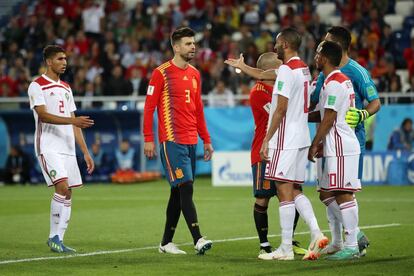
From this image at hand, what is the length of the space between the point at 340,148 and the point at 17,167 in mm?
16521

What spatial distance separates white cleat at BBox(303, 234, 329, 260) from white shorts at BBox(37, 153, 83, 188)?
3.23 metres

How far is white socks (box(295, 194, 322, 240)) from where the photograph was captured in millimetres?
10367

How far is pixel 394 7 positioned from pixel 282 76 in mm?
18890

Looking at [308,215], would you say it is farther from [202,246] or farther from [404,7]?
[404,7]

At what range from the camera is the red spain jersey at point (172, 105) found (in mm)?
11508

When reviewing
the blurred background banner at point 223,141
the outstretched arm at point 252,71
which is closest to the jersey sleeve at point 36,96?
the outstretched arm at point 252,71

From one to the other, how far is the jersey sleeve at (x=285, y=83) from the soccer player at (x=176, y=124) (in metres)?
1.50

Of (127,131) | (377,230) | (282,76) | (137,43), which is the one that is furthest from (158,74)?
(137,43)

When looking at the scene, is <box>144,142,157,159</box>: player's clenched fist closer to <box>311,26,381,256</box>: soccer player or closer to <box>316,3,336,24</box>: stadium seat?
<box>311,26,381,256</box>: soccer player

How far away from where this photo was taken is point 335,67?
35.2 feet

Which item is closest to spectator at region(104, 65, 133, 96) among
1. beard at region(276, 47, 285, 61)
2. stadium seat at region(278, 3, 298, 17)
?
stadium seat at region(278, 3, 298, 17)

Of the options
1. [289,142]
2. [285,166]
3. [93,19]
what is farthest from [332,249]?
[93,19]

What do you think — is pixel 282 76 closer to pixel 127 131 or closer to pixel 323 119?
pixel 323 119

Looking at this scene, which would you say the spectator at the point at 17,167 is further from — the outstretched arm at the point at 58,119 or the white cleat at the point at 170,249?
the white cleat at the point at 170,249
